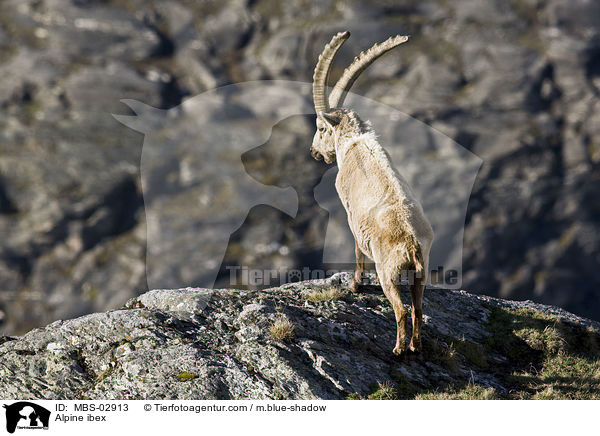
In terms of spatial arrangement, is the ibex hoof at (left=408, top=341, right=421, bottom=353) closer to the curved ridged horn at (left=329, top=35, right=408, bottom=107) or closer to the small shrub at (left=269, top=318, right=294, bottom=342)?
the small shrub at (left=269, top=318, right=294, bottom=342)

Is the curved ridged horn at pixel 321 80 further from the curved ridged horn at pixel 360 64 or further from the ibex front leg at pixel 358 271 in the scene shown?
the ibex front leg at pixel 358 271

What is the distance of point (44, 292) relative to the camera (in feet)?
625

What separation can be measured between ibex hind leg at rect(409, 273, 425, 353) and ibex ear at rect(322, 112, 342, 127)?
19.2 ft

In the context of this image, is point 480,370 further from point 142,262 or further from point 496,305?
point 142,262

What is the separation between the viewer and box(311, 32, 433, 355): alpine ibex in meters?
12.9

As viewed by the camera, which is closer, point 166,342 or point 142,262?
point 166,342

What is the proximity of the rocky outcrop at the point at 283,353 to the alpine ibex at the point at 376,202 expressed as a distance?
1002mm

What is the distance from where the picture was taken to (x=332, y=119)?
57.0 ft
